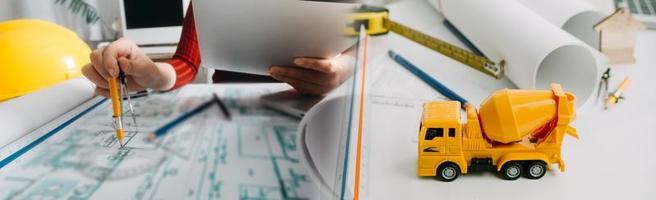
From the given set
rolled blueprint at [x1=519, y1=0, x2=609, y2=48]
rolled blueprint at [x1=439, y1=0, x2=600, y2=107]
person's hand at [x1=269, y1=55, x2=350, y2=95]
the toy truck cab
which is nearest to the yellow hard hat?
person's hand at [x1=269, y1=55, x2=350, y2=95]

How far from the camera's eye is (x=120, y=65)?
0.29m

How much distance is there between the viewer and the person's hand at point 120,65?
0.94 feet

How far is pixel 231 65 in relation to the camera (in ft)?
0.90

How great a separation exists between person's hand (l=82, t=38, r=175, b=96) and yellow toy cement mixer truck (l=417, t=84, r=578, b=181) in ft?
0.65

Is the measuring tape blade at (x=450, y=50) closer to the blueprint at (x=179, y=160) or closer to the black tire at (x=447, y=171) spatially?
the black tire at (x=447, y=171)

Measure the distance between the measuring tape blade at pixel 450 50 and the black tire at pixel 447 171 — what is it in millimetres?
246

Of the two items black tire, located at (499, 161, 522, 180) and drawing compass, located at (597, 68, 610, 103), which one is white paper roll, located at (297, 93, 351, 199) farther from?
drawing compass, located at (597, 68, 610, 103)

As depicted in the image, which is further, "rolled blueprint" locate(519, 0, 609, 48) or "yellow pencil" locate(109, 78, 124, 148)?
"rolled blueprint" locate(519, 0, 609, 48)

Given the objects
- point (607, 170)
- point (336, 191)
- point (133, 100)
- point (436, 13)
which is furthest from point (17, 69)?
point (436, 13)

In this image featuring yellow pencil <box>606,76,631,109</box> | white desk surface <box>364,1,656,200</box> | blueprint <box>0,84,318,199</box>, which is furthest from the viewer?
yellow pencil <box>606,76,631,109</box>

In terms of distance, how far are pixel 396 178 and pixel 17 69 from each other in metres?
0.27

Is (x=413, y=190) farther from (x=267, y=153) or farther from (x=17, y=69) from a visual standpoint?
(x=17, y=69)

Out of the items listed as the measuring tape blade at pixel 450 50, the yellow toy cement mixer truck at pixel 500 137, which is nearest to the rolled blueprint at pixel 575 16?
the measuring tape blade at pixel 450 50

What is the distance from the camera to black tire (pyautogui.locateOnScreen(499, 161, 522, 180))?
1.21 ft
